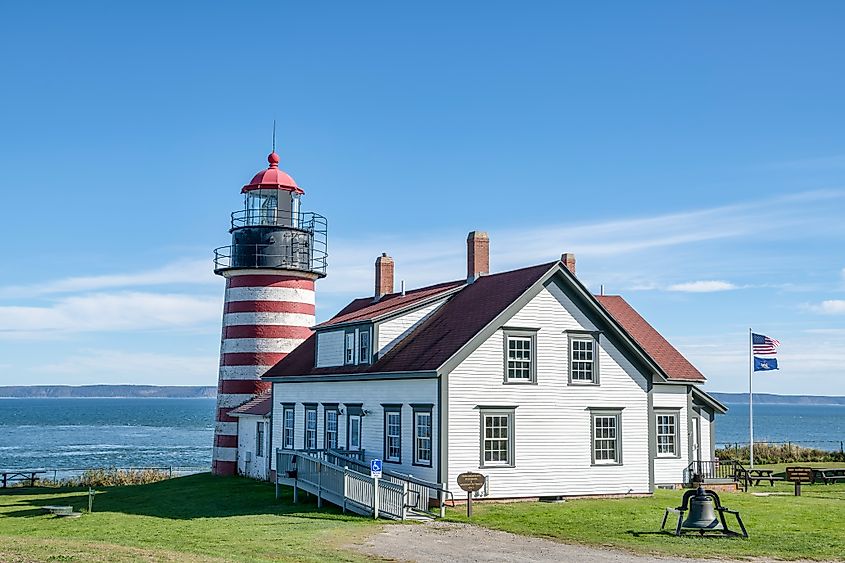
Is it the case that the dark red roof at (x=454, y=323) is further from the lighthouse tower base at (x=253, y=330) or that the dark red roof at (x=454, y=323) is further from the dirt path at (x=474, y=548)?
the lighthouse tower base at (x=253, y=330)

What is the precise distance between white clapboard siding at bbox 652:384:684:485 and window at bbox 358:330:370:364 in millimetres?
9475

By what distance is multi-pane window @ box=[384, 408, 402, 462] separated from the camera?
29562 mm

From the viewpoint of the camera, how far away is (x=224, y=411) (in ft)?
135

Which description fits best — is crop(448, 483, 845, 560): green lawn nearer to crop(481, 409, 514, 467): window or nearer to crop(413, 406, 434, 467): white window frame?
crop(481, 409, 514, 467): window

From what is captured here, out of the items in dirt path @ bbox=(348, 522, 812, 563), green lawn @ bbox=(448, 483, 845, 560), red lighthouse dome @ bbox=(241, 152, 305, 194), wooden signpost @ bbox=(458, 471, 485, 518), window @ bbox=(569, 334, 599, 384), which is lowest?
dirt path @ bbox=(348, 522, 812, 563)

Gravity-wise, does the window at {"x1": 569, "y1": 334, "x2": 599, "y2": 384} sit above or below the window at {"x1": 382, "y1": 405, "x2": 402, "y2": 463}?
above

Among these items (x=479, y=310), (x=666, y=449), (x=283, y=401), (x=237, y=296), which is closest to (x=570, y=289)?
(x=479, y=310)

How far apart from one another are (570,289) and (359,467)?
8.27m

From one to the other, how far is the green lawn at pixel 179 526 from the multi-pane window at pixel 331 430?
6.95 ft

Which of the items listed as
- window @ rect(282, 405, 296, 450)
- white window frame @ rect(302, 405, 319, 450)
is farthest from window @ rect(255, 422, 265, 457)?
white window frame @ rect(302, 405, 319, 450)

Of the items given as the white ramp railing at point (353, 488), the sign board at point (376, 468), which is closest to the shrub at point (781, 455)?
the white ramp railing at point (353, 488)

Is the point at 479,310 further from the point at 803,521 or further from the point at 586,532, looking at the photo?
the point at 803,521

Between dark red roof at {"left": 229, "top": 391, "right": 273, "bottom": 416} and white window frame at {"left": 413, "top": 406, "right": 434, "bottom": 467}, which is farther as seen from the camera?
dark red roof at {"left": 229, "top": 391, "right": 273, "bottom": 416}

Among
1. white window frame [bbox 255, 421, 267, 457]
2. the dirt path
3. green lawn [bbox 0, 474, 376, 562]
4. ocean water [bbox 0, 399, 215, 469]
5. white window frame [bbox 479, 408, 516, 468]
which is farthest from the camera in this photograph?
ocean water [bbox 0, 399, 215, 469]
